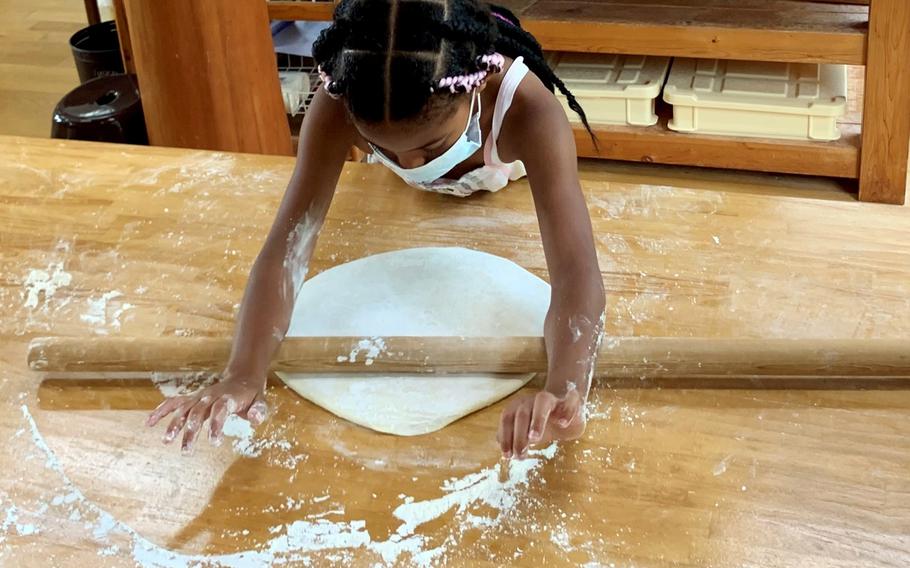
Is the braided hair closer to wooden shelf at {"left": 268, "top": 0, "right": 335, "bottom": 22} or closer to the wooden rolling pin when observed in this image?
the wooden rolling pin

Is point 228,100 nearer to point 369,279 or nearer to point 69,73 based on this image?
point 369,279

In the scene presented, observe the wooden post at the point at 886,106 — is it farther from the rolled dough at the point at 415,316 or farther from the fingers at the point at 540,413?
the fingers at the point at 540,413

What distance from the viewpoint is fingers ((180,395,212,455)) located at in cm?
82

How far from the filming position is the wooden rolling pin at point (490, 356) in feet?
2.91

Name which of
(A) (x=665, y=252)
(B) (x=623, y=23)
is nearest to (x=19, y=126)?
(B) (x=623, y=23)

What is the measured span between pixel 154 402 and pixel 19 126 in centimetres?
185

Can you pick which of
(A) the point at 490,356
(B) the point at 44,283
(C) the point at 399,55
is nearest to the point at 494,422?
Result: (A) the point at 490,356

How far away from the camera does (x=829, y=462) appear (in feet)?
2.72

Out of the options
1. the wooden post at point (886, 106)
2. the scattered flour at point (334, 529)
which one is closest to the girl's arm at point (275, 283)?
the scattered flour at point (334, 529)

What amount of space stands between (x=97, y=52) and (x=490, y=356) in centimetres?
166

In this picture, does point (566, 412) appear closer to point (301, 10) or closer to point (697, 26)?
point (697, 26)

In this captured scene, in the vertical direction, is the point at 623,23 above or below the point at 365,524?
above

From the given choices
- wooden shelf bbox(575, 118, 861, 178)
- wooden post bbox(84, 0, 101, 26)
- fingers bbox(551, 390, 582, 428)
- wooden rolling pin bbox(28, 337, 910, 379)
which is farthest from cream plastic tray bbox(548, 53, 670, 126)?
wooden post bbox(84, 0, 101, 26)

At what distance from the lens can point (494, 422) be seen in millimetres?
912
